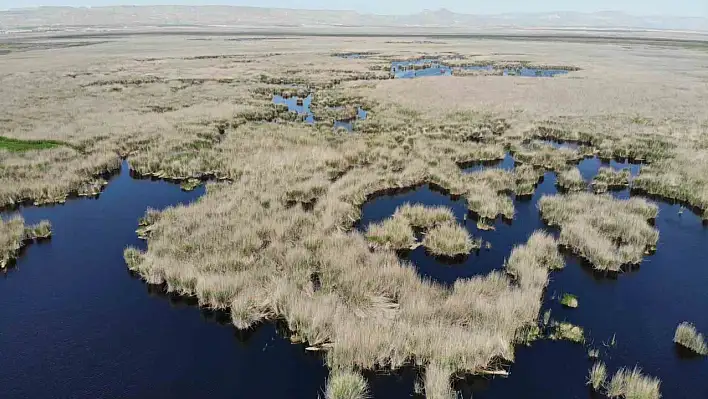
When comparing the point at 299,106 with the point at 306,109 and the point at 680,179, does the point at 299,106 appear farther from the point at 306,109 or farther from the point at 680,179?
the point at 680,179

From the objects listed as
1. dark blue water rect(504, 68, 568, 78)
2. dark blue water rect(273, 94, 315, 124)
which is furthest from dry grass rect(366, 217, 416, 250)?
dark blue water rect(504, 68, 568, 78)

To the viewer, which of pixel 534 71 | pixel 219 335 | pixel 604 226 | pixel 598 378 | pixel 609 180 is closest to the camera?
pixel 598 378

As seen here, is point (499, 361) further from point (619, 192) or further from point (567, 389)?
point (619, 192)

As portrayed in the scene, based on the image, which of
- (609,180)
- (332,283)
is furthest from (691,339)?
(609,180)

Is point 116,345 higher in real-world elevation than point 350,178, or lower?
lower

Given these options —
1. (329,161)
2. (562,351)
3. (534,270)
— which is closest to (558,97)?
(329,161)
